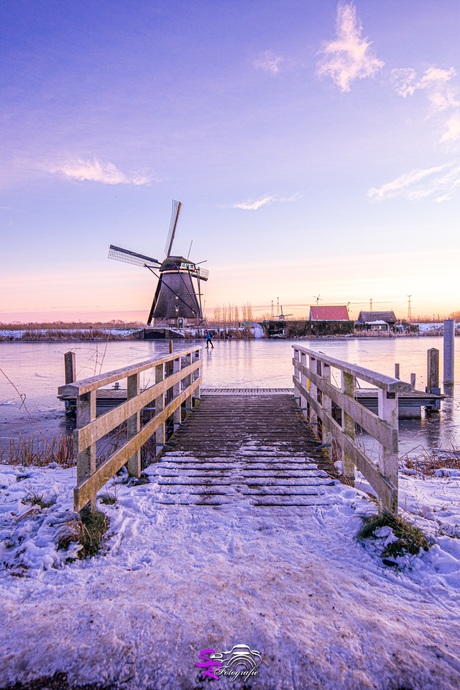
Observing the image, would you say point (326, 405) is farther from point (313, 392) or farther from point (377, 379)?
point (377, 379)

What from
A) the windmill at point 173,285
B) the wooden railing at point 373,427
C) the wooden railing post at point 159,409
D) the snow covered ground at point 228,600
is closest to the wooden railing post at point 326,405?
the wooden railing at point 373,427

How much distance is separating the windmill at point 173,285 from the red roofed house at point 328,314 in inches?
906

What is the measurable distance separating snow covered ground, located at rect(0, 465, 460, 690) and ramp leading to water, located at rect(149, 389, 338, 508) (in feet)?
1.29

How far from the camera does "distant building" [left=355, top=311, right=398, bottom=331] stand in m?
69.9

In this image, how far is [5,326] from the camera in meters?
77.0

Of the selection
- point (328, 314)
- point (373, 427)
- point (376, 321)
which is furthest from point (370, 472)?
point (376, 321)

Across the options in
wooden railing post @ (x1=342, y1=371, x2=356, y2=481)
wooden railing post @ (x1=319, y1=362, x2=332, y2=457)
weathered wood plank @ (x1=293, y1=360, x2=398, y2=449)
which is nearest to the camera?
weathered wood plank @ (x1=293, y1=360, x2=398, y2=449)

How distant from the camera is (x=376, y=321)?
234 ft

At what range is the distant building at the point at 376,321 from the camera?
229 ft

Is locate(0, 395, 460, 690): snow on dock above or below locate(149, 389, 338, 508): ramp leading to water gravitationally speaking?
above

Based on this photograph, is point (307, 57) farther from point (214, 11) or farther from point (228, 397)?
point (228, 397)

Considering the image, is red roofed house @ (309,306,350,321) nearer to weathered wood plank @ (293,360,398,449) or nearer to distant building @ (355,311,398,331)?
distant building @ (355,311,398,331)
